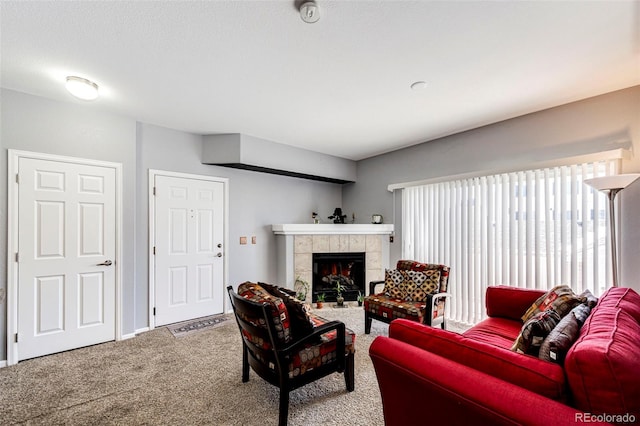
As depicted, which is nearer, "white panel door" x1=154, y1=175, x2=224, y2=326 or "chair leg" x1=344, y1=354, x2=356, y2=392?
"chair leg" x1=344, y1=354, x2=356, y2=392

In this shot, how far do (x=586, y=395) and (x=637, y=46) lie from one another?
251cm

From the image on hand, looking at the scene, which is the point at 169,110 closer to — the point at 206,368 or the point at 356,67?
the point at 356,67

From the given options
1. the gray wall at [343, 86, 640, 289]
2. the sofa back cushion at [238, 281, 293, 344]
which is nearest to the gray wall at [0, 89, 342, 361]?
the gray wall at [343, 86, 640, 289]

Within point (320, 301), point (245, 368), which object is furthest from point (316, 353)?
point (320, 301)

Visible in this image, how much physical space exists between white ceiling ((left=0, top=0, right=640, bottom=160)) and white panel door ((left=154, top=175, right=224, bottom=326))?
1062 millimetres

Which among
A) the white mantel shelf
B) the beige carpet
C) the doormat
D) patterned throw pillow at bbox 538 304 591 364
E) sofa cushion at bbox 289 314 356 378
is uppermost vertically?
the white mantel shelf

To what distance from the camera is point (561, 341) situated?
3.91 ft

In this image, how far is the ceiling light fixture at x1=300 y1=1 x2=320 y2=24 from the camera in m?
1.61

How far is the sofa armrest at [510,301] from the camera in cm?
265

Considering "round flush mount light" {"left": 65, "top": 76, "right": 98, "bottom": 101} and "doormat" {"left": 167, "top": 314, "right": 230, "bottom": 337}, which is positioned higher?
"round flush mount light" {"left": 65, "top": 76, "right": 98, "bottom": 101}

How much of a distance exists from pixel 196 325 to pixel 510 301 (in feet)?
12.1

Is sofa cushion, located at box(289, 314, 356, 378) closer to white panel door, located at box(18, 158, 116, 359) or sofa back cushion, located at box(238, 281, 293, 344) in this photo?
sofa back cushion, located at box(238, 281, 293, 344)

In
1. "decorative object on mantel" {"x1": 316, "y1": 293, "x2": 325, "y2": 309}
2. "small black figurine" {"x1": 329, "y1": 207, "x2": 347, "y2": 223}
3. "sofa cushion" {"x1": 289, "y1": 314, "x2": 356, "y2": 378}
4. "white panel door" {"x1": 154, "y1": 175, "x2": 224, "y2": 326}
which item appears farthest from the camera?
"small black figurine" {"x1": 329, "y1": 207, "x2": 347, "y2": 223}

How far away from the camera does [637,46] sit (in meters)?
2.01
